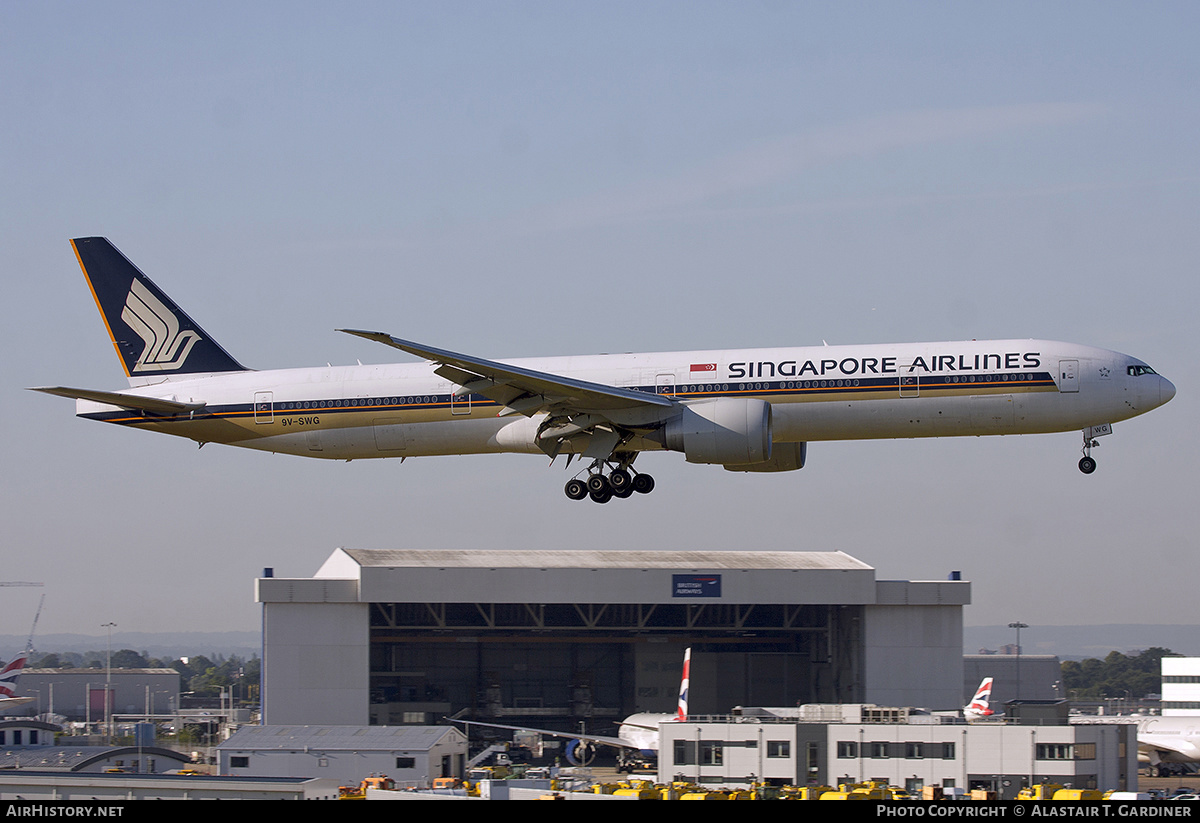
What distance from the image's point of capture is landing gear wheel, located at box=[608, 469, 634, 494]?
4159 cm

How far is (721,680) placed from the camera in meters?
82.6

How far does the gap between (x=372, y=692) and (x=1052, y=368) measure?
51079 mm

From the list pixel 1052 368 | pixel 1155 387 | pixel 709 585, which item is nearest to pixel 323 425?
pixel 1052 368

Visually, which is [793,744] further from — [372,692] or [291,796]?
A: [372,692]

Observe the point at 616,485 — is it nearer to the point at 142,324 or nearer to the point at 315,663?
the point at 142,324

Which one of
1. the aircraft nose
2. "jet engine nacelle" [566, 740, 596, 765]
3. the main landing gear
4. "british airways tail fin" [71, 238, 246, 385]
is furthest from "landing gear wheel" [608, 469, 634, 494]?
"jet engine nacelle" [566, 740, 596, 765]

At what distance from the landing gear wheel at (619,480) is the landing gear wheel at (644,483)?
0.20 meters

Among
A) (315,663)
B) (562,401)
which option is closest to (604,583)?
(315,663)

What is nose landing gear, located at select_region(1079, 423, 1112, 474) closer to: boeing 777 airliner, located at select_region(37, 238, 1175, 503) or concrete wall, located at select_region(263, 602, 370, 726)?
boeing 777 airliner, located at select_region(37, 238, 1175, 503)

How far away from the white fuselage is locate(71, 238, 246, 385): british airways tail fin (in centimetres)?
313

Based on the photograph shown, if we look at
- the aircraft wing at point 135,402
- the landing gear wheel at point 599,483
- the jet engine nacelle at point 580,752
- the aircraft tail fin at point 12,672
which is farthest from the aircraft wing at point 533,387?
the aircraft tail fin at point 12,672

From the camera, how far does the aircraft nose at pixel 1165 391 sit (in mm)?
37656

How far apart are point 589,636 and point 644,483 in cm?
4262

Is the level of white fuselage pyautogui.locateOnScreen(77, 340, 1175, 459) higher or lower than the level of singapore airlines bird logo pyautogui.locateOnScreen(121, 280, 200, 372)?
lower
